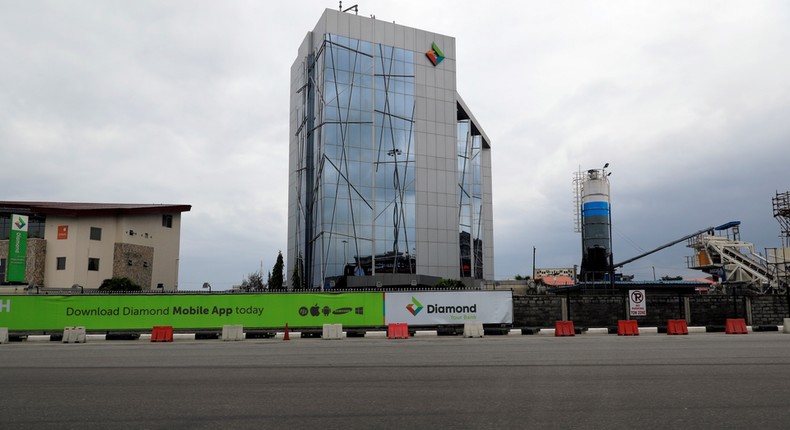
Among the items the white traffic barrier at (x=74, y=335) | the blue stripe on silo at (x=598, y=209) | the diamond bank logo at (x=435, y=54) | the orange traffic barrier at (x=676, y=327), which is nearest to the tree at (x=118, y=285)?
the white traffic barrier at (x=74, y=335)

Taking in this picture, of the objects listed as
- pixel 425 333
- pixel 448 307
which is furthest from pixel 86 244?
pixel 448 307

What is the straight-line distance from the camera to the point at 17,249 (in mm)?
53594

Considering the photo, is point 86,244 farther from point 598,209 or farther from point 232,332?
point 598,209

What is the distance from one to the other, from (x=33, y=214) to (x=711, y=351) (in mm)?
58613

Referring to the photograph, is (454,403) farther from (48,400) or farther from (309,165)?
(309,165)

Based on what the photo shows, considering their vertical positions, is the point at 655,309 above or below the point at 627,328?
above

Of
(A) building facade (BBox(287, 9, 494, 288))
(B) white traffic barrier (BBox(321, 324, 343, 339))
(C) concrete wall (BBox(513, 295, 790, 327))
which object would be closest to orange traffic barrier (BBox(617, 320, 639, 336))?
(C) concrete wall (BBox(513, 295, 790, 327))

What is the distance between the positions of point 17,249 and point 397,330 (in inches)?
1664

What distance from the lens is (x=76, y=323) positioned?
28.0m

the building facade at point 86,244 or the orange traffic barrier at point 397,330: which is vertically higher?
the building facade at point 86,244

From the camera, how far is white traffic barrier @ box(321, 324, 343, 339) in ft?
90.2

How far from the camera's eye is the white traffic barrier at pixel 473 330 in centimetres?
2766

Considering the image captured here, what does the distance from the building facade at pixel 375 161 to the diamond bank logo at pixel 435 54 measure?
0.14 m

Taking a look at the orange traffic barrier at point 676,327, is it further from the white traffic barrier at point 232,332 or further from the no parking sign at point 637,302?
the white traffic barrier at point 232,332
